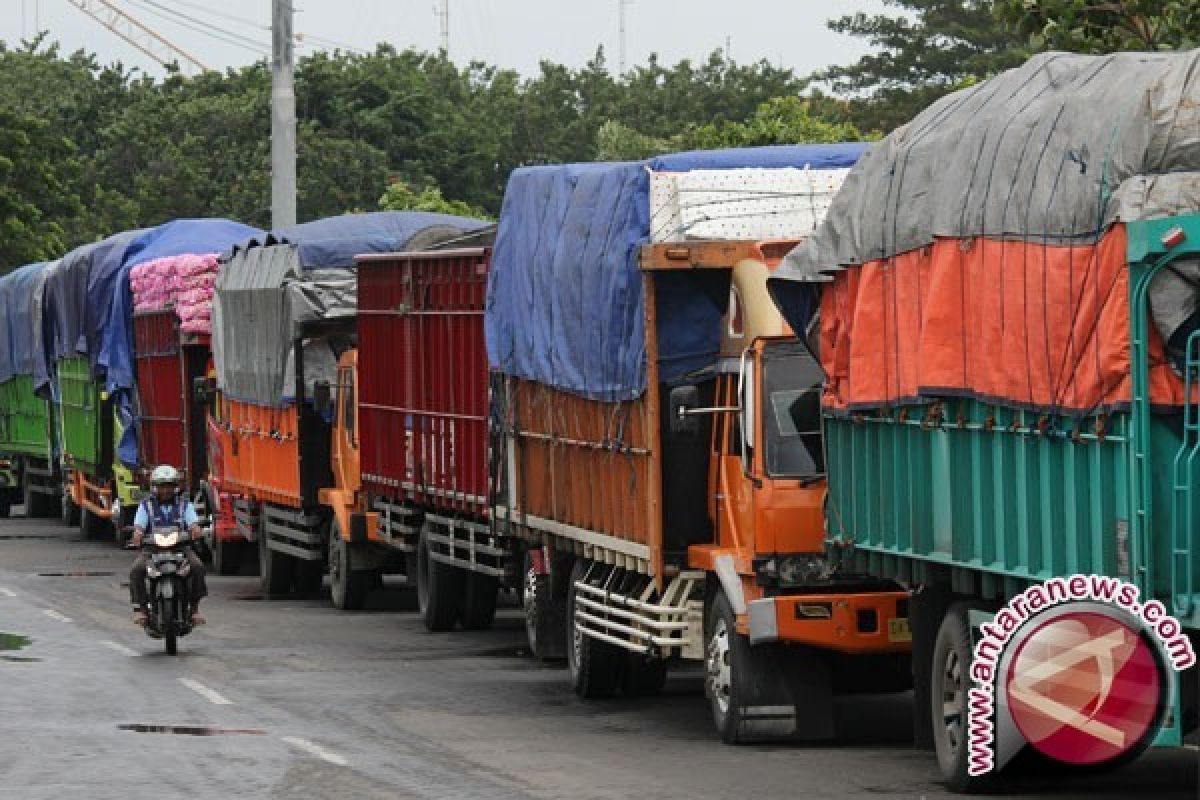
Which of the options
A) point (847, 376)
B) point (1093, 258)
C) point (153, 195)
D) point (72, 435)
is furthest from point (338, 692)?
point (153, 195)

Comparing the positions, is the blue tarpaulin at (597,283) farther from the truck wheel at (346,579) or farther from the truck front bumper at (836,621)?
the truck wheel at (346,579)

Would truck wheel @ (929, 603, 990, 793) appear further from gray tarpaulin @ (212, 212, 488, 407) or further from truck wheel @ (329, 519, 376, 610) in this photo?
gray tarpaulin @ (212, 212, 488, 407)

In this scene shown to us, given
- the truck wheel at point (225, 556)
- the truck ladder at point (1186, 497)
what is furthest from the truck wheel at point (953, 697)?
the truck wheel at point (225, 556)

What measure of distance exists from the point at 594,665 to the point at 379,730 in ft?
7.05

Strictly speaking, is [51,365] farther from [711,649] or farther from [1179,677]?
[1179,677]

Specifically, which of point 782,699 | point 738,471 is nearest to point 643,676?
point 738,471

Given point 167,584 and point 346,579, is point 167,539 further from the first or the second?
point 346,579

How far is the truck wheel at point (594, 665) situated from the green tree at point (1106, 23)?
4.67 m

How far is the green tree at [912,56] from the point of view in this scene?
316 ft

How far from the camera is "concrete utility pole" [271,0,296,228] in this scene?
129 feet

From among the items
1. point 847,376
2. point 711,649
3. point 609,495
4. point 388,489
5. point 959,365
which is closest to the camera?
point 959,365

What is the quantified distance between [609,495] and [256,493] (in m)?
13.1

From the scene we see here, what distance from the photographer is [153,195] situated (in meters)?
86.8

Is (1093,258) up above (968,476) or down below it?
above
